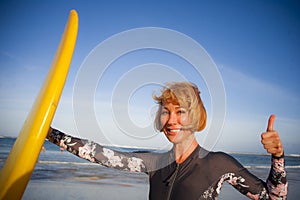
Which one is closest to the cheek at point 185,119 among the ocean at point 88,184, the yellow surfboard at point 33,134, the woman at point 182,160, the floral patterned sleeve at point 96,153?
the woman at point 182,160

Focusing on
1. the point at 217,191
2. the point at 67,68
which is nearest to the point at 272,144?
the point at 217,191

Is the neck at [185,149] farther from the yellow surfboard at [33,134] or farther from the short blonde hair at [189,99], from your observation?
the yellow surfboard at [33,134]

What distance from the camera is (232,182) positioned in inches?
73.0

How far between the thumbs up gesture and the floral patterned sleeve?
1.00 metres

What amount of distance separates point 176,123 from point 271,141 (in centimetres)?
68

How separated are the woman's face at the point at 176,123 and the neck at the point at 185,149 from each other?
0.05 meters

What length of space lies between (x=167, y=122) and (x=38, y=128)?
41.7 inches

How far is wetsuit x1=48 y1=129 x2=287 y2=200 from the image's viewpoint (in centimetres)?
172

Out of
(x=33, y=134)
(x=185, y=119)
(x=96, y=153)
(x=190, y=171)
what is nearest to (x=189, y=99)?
(x=185, y=119)

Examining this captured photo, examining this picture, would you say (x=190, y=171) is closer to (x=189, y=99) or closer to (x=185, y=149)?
(x=185, y=149)

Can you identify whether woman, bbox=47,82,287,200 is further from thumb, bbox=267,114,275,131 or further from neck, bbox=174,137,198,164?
thumb, bbox=267,114,275,131

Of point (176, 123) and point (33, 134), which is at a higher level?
point (176, 123)

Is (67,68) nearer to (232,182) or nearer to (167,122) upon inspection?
(167,122)

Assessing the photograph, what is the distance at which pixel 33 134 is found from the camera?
1165 millimetres
